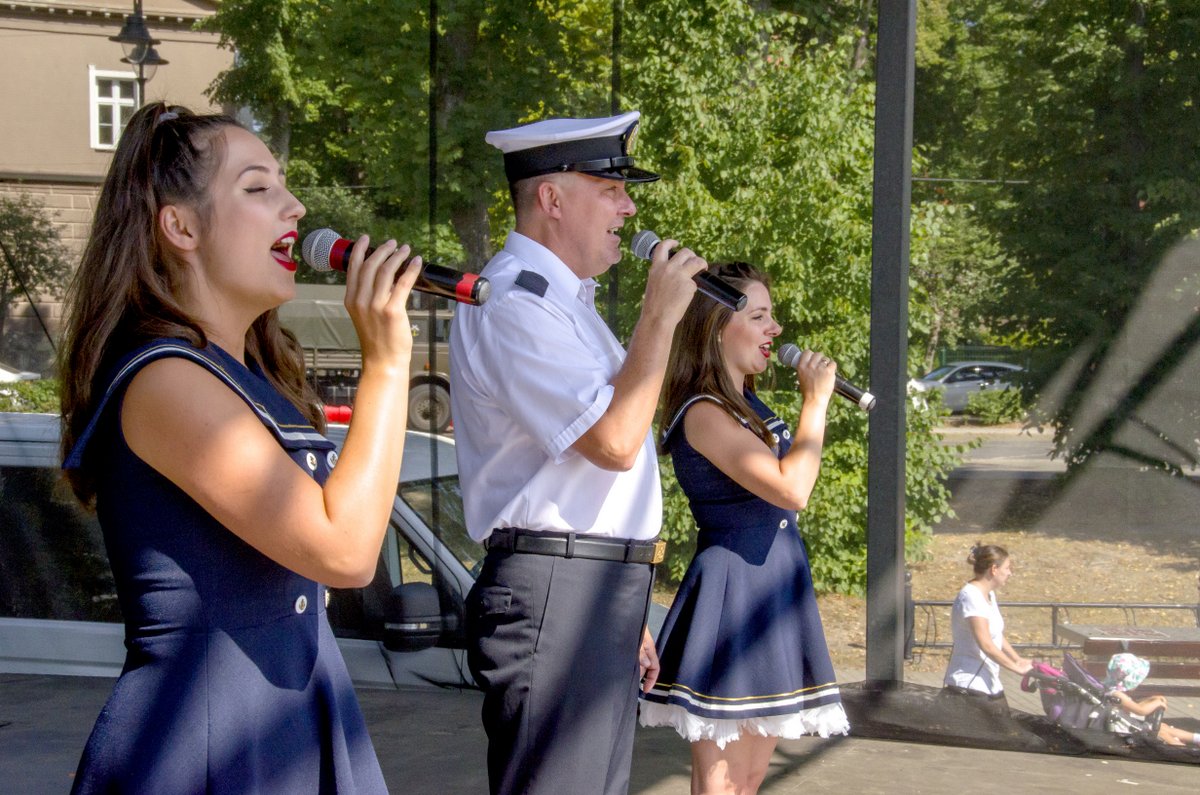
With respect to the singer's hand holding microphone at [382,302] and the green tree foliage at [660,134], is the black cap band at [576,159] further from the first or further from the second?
the green tree foliage at [660,134]

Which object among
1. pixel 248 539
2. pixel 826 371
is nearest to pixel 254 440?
pixel 248 539

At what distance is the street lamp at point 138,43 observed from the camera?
221 inches

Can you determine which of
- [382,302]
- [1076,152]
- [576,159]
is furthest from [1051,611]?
[382,302]

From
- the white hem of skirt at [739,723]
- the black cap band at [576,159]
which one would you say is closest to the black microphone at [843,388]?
the white hem of skirt at [739,723]

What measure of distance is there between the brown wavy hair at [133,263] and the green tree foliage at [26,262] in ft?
14.8

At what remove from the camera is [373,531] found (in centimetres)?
151

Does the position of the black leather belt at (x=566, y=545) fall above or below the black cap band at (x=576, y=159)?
below

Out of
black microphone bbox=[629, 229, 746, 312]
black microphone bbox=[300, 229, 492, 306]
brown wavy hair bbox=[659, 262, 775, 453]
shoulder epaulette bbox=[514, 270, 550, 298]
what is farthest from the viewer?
brown wavy hair bbox=[659, 262, 775, 453]

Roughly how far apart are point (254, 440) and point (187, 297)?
0.28 meters

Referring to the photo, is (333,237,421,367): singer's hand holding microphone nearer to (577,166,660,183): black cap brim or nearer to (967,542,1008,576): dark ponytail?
(577,166,660,183): black cap brim

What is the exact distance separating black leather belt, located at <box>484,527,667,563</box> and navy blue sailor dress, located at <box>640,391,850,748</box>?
0.74 meters

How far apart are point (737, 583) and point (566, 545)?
0.86 m

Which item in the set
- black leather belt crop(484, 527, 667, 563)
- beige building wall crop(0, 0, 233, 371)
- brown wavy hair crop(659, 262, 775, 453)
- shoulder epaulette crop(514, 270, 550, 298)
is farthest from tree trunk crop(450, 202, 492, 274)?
black leather belt crop(484, 527, 667, 563)

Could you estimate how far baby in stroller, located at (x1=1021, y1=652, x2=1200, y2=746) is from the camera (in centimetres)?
452
